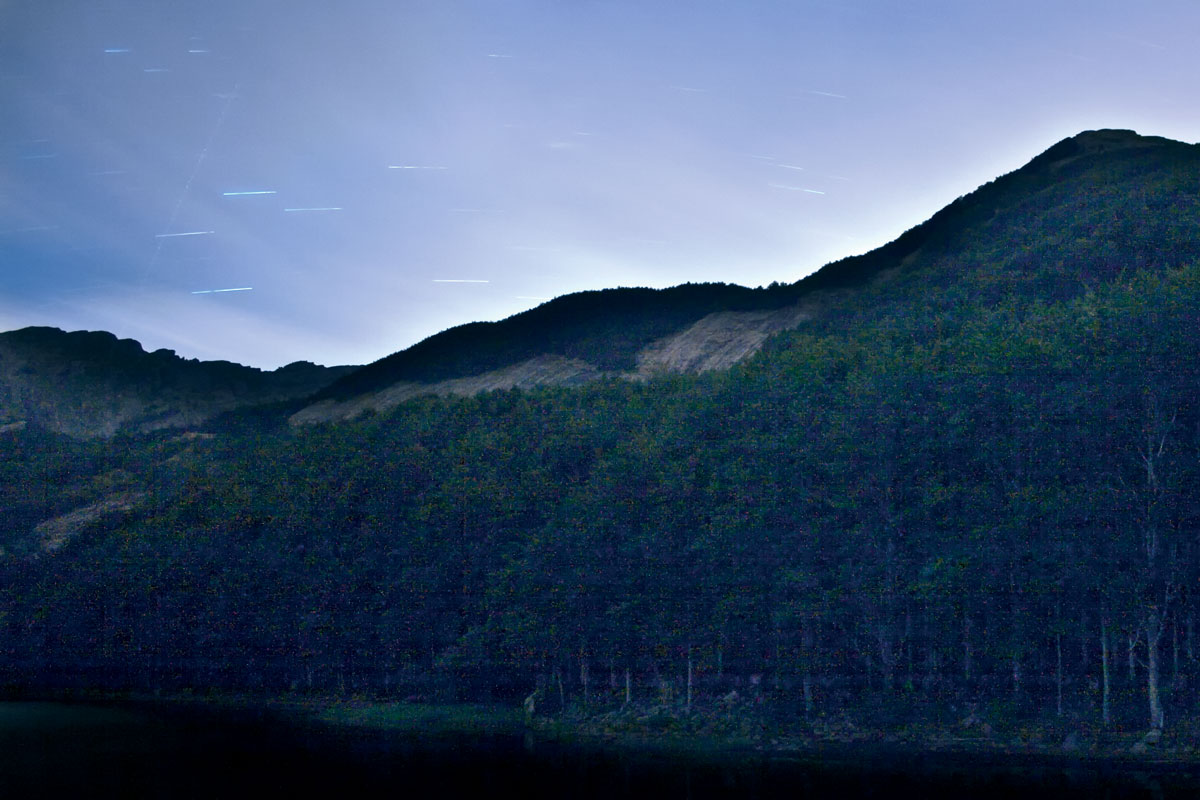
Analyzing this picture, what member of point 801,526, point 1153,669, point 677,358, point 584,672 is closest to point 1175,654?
point 1153,669

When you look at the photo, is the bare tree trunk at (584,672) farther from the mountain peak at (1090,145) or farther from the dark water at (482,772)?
the mountain peak at (1090,145)

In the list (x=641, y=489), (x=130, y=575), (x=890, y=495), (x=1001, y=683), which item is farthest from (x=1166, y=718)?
(x=130, y=575)

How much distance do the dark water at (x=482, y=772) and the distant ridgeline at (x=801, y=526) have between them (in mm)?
9102

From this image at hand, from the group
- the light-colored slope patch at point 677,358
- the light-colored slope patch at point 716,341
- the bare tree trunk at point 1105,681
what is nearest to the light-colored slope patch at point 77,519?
the light-colored slope patch at point 677,358

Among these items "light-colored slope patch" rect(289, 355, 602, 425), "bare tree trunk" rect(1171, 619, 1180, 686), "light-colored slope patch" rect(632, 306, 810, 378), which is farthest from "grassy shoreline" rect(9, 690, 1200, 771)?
"light-colored slope patch" rect(632, 306, 810, 378)

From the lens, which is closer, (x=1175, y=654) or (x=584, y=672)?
(x=1175, y=654)

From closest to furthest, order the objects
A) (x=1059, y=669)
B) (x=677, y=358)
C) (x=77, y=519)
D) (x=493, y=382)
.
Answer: (x=1059, y=669), (x=677, y=358), (x=77, y=519), (x=493, y=382)

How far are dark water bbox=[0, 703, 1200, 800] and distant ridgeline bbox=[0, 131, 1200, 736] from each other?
9102 mm

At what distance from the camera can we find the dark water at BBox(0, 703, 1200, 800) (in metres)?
31.4

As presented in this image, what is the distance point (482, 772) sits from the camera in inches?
1430

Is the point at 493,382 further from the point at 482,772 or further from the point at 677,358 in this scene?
the point at 482,772

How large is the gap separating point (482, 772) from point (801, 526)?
23.9 m

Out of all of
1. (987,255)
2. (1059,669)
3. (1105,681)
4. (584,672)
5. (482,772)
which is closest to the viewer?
(482,772)

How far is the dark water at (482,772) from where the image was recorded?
31.4m
